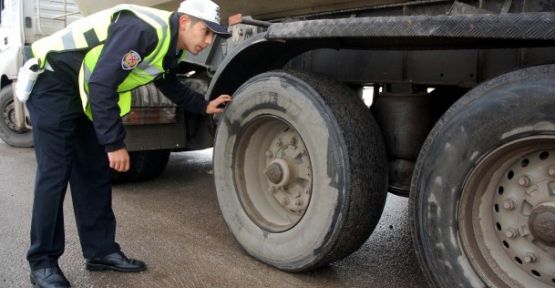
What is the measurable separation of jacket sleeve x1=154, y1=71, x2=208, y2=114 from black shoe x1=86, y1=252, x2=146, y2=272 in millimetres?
972

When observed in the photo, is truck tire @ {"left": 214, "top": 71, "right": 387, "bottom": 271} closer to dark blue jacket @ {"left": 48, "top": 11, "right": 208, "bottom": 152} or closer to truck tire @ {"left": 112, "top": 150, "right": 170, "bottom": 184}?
dark blue jacket @ {"left": 48, "top": 11, "right": 208, "bottom": 152}

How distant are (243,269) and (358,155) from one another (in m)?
0.99

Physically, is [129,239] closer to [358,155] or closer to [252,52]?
[252,52]

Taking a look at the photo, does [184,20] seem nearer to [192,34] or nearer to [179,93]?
[192,34]

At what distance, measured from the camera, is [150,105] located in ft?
13.9

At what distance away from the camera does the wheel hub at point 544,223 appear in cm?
192

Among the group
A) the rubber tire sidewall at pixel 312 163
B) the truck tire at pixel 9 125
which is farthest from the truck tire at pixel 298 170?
the truck tire at pixel 9 125

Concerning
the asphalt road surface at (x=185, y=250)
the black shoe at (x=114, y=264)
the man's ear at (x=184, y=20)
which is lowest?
the asphalt road surface at (x=185, y=250)

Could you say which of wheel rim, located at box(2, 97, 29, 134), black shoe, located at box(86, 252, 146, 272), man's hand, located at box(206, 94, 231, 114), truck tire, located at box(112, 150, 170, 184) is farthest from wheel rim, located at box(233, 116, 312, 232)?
wheel rim, located at box(2, 97, 29, 134)

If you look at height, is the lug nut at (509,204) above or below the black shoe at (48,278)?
above

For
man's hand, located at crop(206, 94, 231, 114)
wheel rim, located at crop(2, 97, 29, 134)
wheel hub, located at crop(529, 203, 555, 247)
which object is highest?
man's hand, located at crop(206, 94, 231, 114)

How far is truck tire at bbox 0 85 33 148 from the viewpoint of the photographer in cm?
739

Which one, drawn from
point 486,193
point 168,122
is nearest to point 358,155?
point 486,193

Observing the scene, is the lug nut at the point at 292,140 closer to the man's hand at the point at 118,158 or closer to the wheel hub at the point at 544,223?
the man's hand at the point at 118,158
